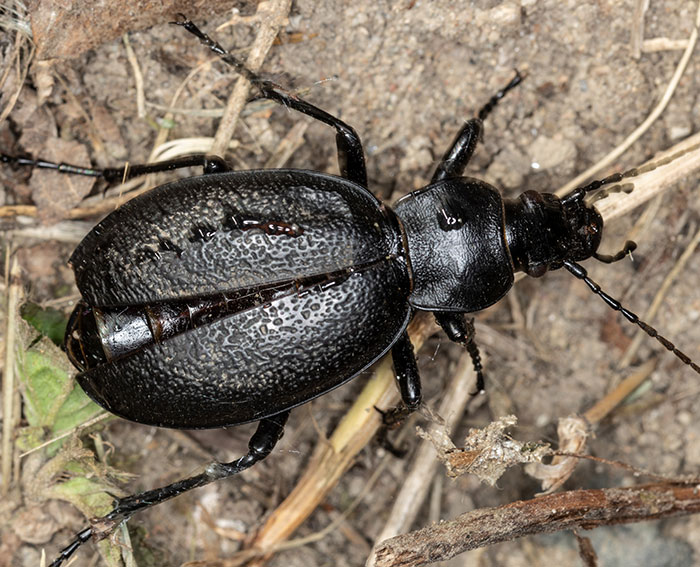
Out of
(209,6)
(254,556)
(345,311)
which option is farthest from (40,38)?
(254,556)

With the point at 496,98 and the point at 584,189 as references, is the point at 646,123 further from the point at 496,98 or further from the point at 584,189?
the point at 496,98

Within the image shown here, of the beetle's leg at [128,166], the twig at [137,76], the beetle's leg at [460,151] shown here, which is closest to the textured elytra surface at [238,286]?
the beetle's leg at [128,166]

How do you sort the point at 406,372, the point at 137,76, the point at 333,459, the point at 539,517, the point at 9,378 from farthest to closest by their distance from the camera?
the point at 333,459 → the point at 137,76 → the point at 9,378 → the point at 406,372 → the point at 539,517

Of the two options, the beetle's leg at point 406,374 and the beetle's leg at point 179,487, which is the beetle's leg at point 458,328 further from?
the beetle's leg at point 179,487

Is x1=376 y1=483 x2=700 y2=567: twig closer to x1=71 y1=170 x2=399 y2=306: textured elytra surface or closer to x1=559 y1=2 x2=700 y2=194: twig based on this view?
x1=71 y1=170 x2=399 y2=306: textured elytra surface

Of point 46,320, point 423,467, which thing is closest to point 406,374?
point 423,467

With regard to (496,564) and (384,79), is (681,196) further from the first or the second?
(496,564)

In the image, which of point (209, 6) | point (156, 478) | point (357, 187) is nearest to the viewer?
point (357, 187)
